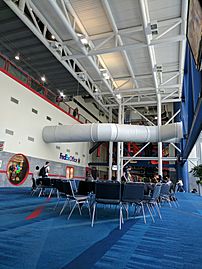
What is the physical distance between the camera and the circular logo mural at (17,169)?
30.6 ft

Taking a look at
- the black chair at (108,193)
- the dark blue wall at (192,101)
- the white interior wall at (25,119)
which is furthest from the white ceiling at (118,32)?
the black chair at (108,193)

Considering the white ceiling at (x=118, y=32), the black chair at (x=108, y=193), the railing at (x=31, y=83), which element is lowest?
the black chair at (x=108, y=193)

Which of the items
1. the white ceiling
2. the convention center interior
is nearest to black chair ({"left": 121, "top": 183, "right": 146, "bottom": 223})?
the convention center interior

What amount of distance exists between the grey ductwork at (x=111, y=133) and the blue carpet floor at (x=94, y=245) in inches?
289

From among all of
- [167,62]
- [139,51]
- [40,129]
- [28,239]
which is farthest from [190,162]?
[28,239]

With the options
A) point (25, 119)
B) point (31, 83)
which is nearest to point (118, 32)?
point (31, 83)

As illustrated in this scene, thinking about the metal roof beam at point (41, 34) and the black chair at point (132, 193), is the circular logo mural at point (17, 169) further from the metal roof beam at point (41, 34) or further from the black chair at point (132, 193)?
the black chair at point (132, 193)

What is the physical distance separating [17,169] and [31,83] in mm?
4774

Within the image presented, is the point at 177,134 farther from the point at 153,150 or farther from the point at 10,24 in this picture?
the point at 153,150

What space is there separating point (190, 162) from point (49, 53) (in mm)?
14652

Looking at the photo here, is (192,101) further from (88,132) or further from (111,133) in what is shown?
(88,132)

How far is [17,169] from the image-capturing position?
32.3ft

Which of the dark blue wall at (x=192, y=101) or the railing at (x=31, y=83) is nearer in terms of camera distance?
the dark blue wall at (x=192, y=101)

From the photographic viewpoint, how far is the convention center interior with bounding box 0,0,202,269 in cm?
233
